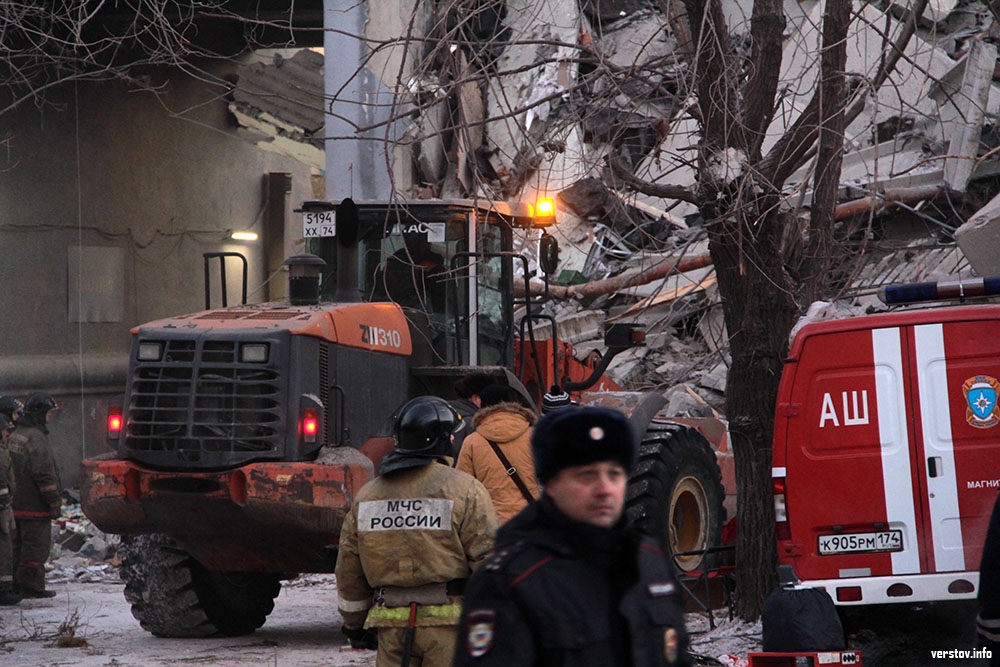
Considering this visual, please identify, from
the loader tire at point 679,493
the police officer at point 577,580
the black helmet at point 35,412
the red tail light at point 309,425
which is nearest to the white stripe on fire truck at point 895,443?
the loader tire at point 679,493

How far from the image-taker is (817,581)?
7.03 metres

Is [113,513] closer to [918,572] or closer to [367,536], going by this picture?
[367,536]

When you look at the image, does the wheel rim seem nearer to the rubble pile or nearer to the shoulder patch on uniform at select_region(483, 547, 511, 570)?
the shoulder patch on uniform at select_region(483, 547, 511, 570)

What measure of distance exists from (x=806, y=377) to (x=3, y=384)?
12963 millimetres

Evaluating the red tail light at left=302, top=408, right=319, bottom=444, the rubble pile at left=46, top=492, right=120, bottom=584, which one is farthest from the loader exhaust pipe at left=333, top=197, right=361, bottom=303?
the rubble pile at left=46, top=492, right=120, bottom=584

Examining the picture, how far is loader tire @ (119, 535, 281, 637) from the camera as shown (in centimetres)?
912

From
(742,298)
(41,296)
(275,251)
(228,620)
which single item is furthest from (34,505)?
(275,251)

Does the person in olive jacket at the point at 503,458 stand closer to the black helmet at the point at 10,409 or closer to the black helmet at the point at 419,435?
the black helmet at the point at 419,435

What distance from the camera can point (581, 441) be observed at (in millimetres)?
2930

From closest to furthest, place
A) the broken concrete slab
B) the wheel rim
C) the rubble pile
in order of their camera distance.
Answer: the wheel rim → the rubble pile → the broken concrete slab

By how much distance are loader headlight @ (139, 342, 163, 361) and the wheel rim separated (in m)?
3.73

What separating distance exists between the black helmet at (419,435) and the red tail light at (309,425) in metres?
3.01

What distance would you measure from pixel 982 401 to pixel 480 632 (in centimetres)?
472

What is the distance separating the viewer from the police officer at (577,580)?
2756mm
